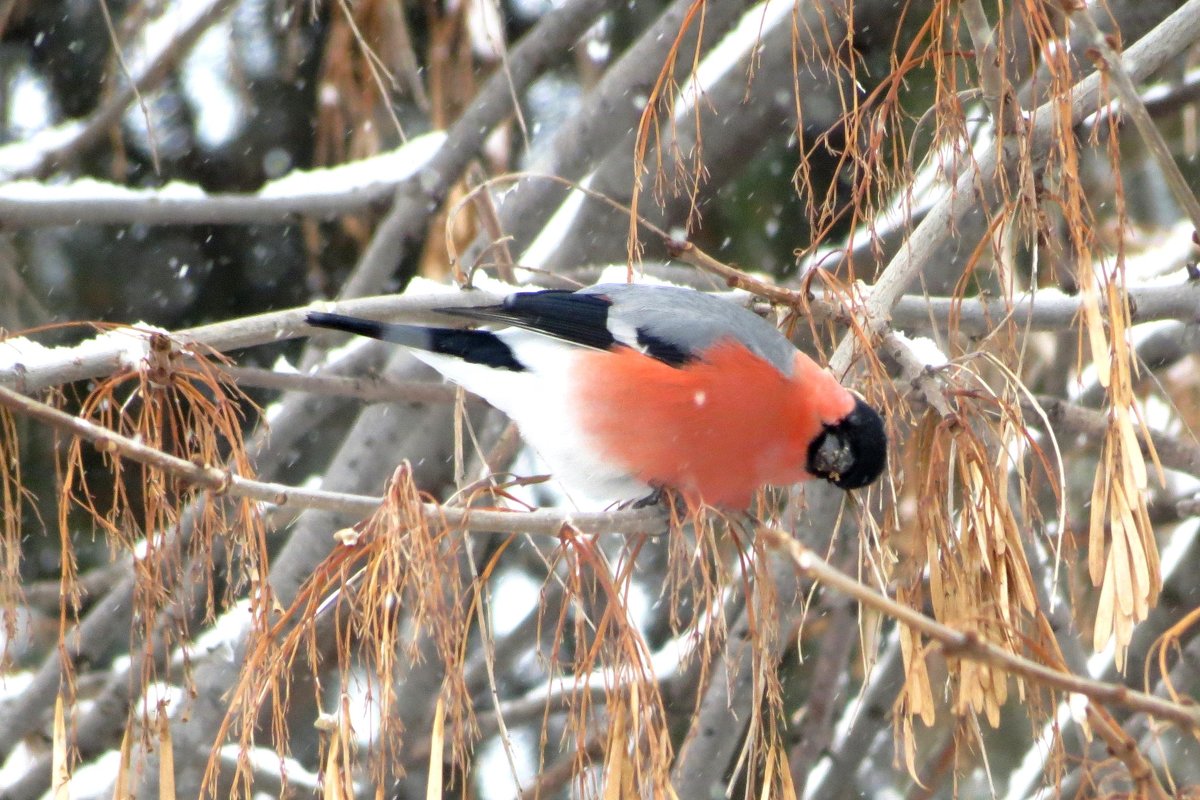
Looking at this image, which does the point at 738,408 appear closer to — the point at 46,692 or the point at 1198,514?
the point at 1198,514

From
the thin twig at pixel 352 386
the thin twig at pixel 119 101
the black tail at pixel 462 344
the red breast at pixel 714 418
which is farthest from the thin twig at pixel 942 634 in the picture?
the thin twig at pixel 119 101

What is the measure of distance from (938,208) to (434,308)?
2.65 feet

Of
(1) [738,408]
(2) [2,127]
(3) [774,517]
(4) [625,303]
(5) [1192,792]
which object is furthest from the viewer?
(2) [2,127]

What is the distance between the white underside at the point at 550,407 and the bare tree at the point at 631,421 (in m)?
0.11

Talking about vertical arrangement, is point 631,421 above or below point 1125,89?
below

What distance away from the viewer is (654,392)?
2.28 meters

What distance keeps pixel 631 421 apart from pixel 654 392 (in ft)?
0.21

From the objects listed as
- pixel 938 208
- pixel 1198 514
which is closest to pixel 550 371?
pixel 938 208

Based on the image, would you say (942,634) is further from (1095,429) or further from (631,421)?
(1095,429)

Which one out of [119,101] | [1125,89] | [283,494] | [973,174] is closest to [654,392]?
[973,174]

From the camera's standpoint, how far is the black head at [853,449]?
2.13 metres

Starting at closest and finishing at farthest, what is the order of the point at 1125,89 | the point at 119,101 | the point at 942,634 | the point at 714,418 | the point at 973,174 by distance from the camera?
1. the point at 942,634
2. the point at 1125,89
3. the point at 973,174
4. the point at 714,418
5. the point at 119,101

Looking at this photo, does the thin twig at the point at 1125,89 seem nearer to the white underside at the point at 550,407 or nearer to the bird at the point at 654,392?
the bird at the point at 654,392

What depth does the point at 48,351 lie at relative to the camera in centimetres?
185
